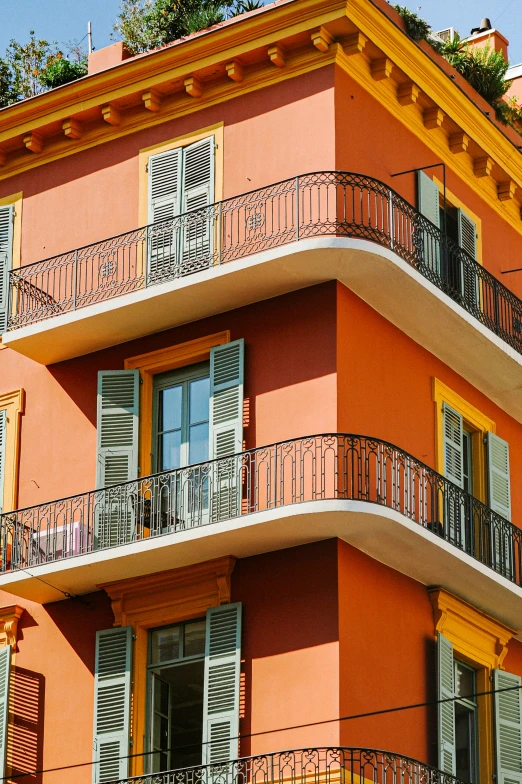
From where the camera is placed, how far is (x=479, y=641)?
2291cm

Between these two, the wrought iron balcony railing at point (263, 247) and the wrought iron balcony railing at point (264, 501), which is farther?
the wrought iron balcony railing at point (263, 247)

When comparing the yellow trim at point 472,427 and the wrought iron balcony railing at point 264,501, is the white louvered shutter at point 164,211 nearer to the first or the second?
the wrought iron balcony railing at point 264,501

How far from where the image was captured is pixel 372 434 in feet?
71.3

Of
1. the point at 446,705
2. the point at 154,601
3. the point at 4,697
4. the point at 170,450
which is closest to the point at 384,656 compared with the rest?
the point at 446,705

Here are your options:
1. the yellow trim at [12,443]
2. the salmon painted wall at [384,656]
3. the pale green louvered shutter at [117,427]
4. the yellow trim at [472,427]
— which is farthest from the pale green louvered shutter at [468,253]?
the yellow trim at [12,443]

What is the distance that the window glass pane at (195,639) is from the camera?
2152cm

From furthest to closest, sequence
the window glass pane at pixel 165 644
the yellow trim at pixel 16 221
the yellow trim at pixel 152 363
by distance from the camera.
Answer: the yellow trim at pixel 16 221 < the yellow trim at pixel 152 363 < the window glass pane at pixel 165 644

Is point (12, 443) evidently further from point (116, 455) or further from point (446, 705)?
point (446, 705)

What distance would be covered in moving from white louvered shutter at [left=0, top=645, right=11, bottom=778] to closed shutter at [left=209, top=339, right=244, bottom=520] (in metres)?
3.44

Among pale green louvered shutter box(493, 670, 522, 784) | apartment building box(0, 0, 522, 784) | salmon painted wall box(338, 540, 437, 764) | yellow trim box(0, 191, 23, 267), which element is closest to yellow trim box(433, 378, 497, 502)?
apartment building box(0, 0, 522, 784)

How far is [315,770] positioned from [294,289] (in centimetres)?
593

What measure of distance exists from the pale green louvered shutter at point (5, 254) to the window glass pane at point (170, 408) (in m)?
2.80

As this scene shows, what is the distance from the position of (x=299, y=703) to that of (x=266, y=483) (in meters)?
2.64

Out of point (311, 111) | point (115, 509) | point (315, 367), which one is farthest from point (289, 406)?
point (311, 111)
